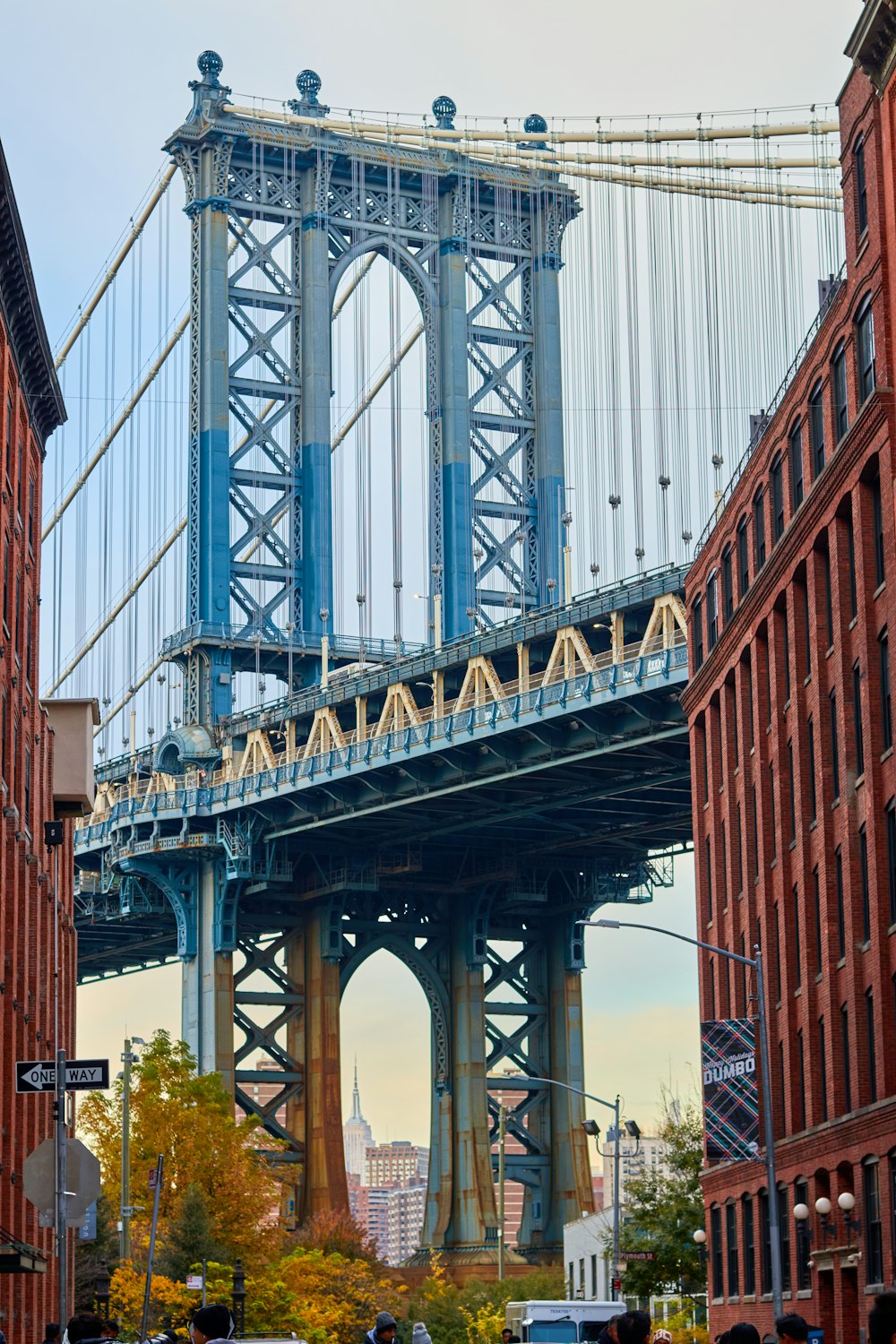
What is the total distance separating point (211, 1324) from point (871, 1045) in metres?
32.3

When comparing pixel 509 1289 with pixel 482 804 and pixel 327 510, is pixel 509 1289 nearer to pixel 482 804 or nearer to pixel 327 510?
pixel 482 804

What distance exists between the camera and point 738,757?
60.8 metres

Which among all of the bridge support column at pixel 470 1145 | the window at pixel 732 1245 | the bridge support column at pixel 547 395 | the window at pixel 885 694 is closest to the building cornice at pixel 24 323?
the window at pixel 885 694

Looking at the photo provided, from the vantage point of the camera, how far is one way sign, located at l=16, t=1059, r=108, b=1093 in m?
24.9

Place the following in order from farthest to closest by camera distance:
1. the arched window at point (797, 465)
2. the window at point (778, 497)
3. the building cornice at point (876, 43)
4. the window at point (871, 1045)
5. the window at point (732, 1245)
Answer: the window at point (732, 1245)
the window at point (778, 497)
the arched window at point (797, 465)
the window at point (871, 1045)
the building cornice at point (876, 43)

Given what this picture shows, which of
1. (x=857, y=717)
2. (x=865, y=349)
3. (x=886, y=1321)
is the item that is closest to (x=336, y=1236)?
(x=857, y=717)

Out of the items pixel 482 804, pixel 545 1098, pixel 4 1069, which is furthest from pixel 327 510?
pixel 4 1069

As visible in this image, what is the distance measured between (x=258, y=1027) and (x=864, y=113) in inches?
2827

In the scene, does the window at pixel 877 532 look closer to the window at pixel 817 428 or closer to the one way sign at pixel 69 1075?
the window at pixel 817 428

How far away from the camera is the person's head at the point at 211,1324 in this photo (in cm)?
1517

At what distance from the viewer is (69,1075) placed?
986 inches

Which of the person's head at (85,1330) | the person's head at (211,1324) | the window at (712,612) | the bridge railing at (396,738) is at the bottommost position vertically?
the person's head at (85,1330)

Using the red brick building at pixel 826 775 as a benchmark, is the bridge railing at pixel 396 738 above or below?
above

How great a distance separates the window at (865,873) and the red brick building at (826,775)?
5 centimetres
